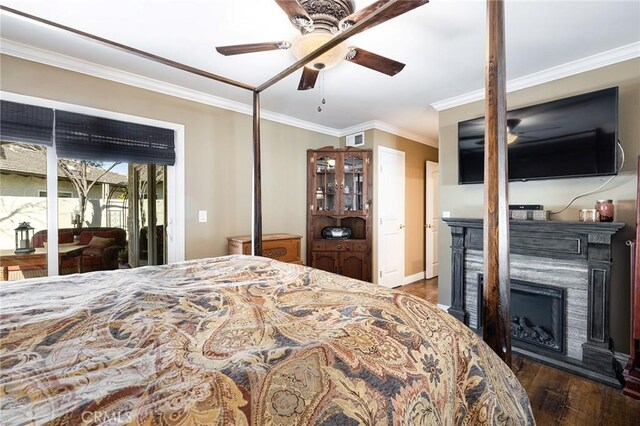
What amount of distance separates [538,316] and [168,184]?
3.78m

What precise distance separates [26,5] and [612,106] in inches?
162

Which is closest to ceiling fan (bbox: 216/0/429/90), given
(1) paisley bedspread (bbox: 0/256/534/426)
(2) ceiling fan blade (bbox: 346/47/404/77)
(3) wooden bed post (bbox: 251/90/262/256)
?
(2) ceiling fan blade (bbox: 346/47/404/77)

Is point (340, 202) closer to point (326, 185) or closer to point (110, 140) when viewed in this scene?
point (326, 185)

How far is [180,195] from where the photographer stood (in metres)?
2.92

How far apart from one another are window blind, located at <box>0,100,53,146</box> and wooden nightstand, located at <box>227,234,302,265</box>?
5.78 feet

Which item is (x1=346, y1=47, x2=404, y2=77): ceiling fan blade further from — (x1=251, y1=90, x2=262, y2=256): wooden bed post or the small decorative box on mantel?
the small decorative box on mantel

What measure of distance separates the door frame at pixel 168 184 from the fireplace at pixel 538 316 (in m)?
3.29

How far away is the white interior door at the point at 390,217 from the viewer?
4121 millimetres

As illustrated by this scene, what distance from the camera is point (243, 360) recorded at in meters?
0.60

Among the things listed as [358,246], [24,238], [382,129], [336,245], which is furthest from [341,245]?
[24,238]

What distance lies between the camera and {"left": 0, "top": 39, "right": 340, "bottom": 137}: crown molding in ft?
6.92

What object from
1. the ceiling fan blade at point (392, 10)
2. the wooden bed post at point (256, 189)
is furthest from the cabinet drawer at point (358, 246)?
the ceiling fan blade at point (392, 10)

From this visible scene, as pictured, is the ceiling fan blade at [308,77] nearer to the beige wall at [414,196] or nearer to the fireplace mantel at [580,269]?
the fireplace mantel at [580,269]

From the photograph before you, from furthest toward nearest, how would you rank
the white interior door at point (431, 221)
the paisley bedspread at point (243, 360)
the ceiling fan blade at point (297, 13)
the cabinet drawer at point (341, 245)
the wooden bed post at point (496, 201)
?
the white interior door at point (431, 221), the cabinet drawer at point (341, 245), the ceiling fan blade at point (297, 13), the wooden bed post at point (496, 201), the paisley bedspread at point (243, 360)
